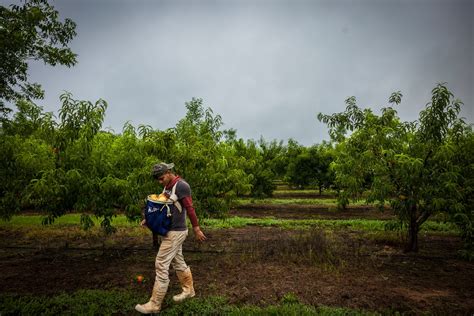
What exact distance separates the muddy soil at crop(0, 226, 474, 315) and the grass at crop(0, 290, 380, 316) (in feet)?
1.00

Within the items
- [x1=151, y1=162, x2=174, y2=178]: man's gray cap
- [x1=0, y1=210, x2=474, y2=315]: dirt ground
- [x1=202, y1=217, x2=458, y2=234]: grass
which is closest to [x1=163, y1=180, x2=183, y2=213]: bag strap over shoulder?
[x1=151, y1=162, x2=174, y2=178]: man's gray cap

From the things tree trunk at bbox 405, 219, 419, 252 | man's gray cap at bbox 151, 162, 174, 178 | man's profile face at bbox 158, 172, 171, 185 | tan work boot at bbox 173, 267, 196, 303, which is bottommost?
tan work boot at bbox 173, 267, 196, 303

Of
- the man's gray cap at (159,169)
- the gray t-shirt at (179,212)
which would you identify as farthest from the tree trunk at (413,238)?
the man's gray cap at (159,169)

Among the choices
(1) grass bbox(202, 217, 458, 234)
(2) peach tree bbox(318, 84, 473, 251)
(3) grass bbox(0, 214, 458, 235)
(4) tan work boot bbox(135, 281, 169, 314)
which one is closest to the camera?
(4) tan work boot bbox(135, 281, 169, 314)

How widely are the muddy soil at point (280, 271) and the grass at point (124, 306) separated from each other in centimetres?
30

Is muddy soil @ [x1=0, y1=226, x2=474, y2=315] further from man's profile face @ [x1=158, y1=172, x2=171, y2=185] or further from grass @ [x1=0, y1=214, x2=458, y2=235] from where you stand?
grass @ [x1=0, y1=214, x2=458, y2=235]

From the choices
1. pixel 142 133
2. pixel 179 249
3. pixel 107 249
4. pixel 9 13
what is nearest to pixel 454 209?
pixel 179 249

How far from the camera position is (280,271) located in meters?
6.25

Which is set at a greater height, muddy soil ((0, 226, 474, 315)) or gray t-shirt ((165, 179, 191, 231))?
gray t-shirt ((165, 179, 191, 231))

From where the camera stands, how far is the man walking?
4.30 metres

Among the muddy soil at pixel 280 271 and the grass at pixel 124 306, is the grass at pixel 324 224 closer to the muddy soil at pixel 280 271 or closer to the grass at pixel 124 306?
the muddy soil at pixel 280 271

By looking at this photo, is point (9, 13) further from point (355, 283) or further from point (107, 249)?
point (355, 283)

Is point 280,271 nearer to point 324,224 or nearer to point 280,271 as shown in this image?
point 280,271

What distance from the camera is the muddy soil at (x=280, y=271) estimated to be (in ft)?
16.2
